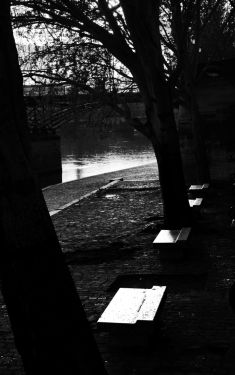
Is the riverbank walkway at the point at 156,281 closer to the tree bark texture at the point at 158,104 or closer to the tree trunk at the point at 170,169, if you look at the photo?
the tree trunk at the point at 170,169

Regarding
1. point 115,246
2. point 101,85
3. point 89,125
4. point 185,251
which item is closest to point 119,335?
point 185,251

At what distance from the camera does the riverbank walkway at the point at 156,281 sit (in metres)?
4.43

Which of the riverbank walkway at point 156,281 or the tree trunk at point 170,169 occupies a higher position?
the tree trunk at point 170,169

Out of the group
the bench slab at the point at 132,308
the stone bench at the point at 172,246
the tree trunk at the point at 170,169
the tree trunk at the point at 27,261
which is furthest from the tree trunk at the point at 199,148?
the tree trunk at the point at 27,261

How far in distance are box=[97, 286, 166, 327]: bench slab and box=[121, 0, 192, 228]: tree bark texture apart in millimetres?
4936

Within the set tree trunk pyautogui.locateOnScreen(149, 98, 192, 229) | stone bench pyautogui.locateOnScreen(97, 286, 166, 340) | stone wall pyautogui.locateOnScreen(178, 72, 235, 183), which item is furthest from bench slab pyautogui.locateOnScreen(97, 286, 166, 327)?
stone wall pyautogui.locateOnScreen(178, 72, 235, 183)

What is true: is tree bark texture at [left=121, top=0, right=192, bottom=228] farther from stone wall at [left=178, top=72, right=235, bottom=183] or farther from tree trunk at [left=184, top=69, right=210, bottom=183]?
stone wall at [left=178, top=72, right=235, bottom=183]

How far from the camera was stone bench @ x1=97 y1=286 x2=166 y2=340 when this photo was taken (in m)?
Result: 4.59

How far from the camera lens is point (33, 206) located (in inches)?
119

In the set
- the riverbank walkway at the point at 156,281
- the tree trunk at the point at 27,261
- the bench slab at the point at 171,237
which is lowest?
the riverbank walkway at the point at 156,281

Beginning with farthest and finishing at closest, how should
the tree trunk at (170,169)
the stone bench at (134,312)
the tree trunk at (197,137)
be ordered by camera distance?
the tree trunk at (197,137)
the tree trunk at (170,169)
the stone bench at (134,312)

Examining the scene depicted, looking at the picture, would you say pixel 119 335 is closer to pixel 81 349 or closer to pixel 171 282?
pixel 81 349

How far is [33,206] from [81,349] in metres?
0.89

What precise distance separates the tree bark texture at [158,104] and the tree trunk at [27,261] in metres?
6.93
